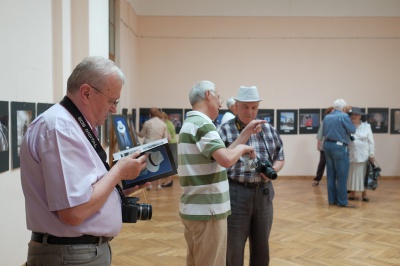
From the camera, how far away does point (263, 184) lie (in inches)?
157

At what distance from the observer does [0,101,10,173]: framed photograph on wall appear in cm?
439

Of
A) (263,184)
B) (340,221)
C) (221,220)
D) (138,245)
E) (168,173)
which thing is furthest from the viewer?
(340,221)

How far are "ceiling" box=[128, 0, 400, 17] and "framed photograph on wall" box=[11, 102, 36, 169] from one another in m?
9.20

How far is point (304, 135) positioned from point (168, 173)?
1162 cm

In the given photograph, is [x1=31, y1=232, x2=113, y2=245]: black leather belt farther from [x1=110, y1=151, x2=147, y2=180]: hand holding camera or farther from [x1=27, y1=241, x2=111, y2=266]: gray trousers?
[x1=110, y1=151, x2=147, y2=180]: hand holding camera

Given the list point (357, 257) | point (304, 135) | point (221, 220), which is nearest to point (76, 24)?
point (221, 220)

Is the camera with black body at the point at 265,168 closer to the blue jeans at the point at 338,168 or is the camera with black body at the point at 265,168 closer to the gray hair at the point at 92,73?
the gray hair at the point at 92,73

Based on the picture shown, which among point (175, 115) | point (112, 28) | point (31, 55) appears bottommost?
point (175, 115)

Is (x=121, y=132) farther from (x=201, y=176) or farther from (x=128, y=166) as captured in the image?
(x=128, y=166)

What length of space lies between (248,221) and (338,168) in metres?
5.58

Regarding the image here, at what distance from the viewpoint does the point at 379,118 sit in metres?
13.7

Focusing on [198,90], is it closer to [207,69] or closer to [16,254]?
[16,254]

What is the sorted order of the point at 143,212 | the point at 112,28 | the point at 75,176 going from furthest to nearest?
the point at 112,28
the point at 143,212
the point at 75,176

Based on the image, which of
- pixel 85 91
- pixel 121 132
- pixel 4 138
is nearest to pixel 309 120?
pixel 121 132
